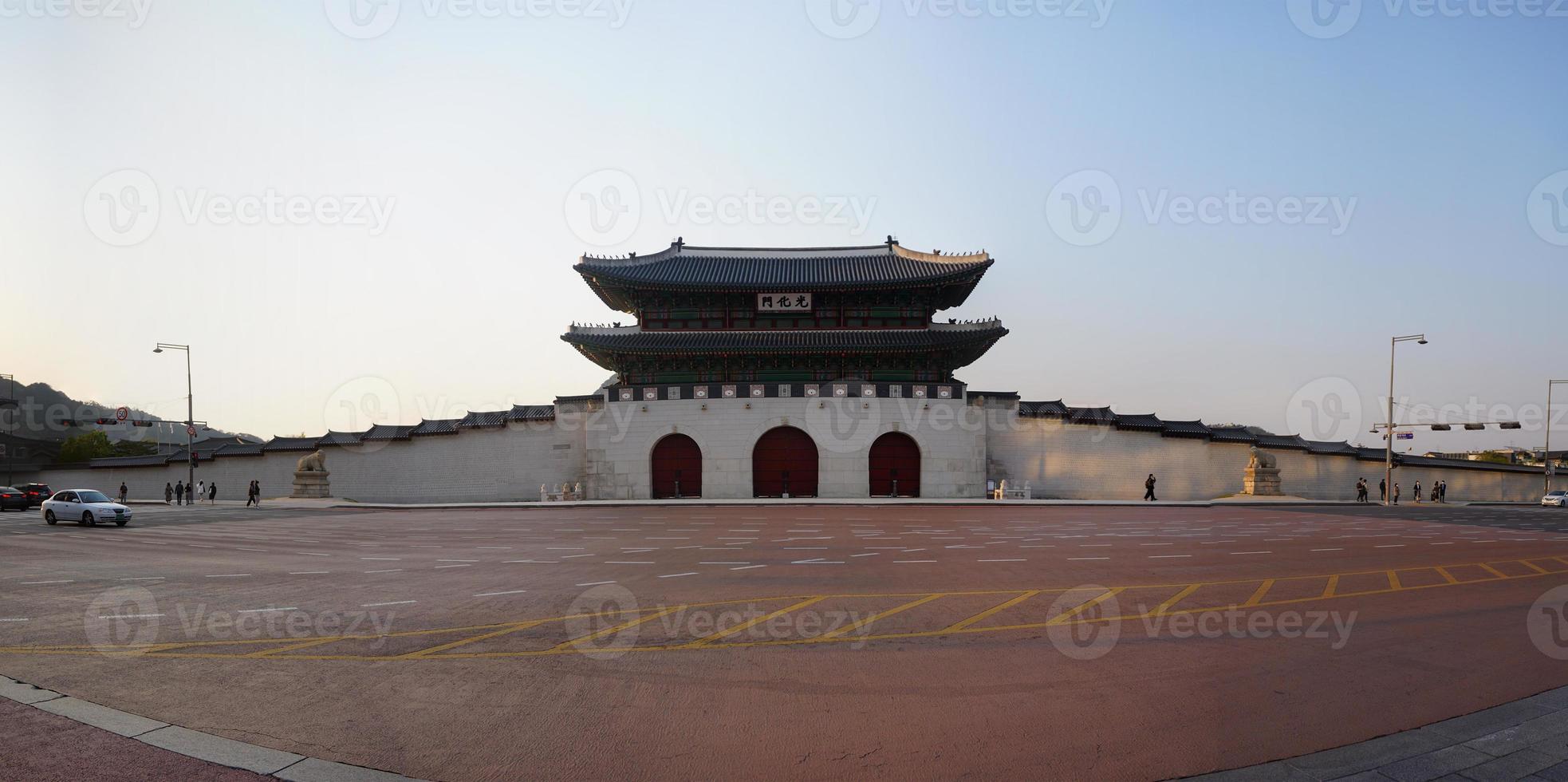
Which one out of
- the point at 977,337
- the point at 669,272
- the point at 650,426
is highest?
the point at 669,272

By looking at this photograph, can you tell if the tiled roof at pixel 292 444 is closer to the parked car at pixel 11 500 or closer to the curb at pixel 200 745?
the parked car at pixel 11 500

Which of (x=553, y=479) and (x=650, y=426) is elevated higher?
(x=650, y=426)

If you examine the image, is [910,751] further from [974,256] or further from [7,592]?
[974,256]

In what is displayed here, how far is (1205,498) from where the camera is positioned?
122ft

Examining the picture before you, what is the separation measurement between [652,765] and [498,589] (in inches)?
289

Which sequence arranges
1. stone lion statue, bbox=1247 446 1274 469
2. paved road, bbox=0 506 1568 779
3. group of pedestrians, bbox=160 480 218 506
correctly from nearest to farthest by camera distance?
paved road, bbox=0 506 1568 779
stone lion statue, bbox=1247 446 1274 469
group of pedestrians, bbox=160 480 218 506

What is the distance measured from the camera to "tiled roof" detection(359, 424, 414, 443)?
131ft

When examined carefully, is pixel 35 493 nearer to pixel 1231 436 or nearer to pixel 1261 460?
pixel 1231 436

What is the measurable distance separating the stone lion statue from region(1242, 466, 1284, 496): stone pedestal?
5 cm

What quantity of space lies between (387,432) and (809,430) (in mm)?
24122

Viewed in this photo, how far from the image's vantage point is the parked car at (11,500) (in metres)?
35.6

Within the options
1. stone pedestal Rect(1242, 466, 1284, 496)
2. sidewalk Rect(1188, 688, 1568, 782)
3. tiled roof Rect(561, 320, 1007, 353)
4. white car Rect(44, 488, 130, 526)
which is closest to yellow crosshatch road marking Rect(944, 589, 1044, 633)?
sidewalk Rect(1188, 688, 1568, 782)

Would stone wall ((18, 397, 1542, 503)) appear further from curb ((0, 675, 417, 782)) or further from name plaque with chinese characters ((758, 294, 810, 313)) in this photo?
curb ((0, 675, 417, 782))

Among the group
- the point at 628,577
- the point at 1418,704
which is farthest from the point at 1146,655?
the point at 628,577
